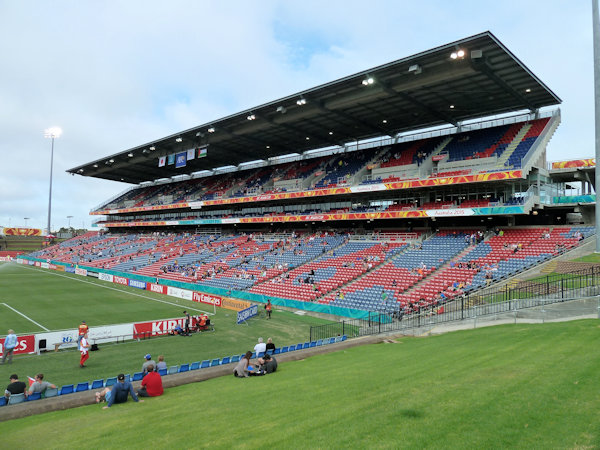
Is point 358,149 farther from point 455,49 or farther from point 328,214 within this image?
point 455,49

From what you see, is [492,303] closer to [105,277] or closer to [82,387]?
[82,387]

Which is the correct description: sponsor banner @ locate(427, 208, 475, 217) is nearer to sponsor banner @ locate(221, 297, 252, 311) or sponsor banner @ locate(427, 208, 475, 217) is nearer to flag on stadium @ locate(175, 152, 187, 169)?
sponsor banner @ locate(221, 297, 252, 311)

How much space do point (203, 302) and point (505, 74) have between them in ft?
98.3

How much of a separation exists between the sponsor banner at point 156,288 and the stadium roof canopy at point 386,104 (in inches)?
730

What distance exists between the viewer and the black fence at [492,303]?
18.0 meters

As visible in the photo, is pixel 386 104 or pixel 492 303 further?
pixel 386 104

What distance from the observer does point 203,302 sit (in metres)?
33.6

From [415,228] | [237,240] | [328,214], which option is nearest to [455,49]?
[415,228]

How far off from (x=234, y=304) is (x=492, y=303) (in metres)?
18.6

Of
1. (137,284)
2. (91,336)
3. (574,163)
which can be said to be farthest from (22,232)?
(574,163)

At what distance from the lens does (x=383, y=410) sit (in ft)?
24.7

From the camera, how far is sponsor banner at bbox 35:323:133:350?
1808 cm

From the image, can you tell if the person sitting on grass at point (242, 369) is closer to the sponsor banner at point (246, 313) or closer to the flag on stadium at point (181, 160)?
the sponsor banner at point (246, 313)

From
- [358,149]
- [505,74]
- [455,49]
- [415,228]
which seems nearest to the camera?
[455,49]
